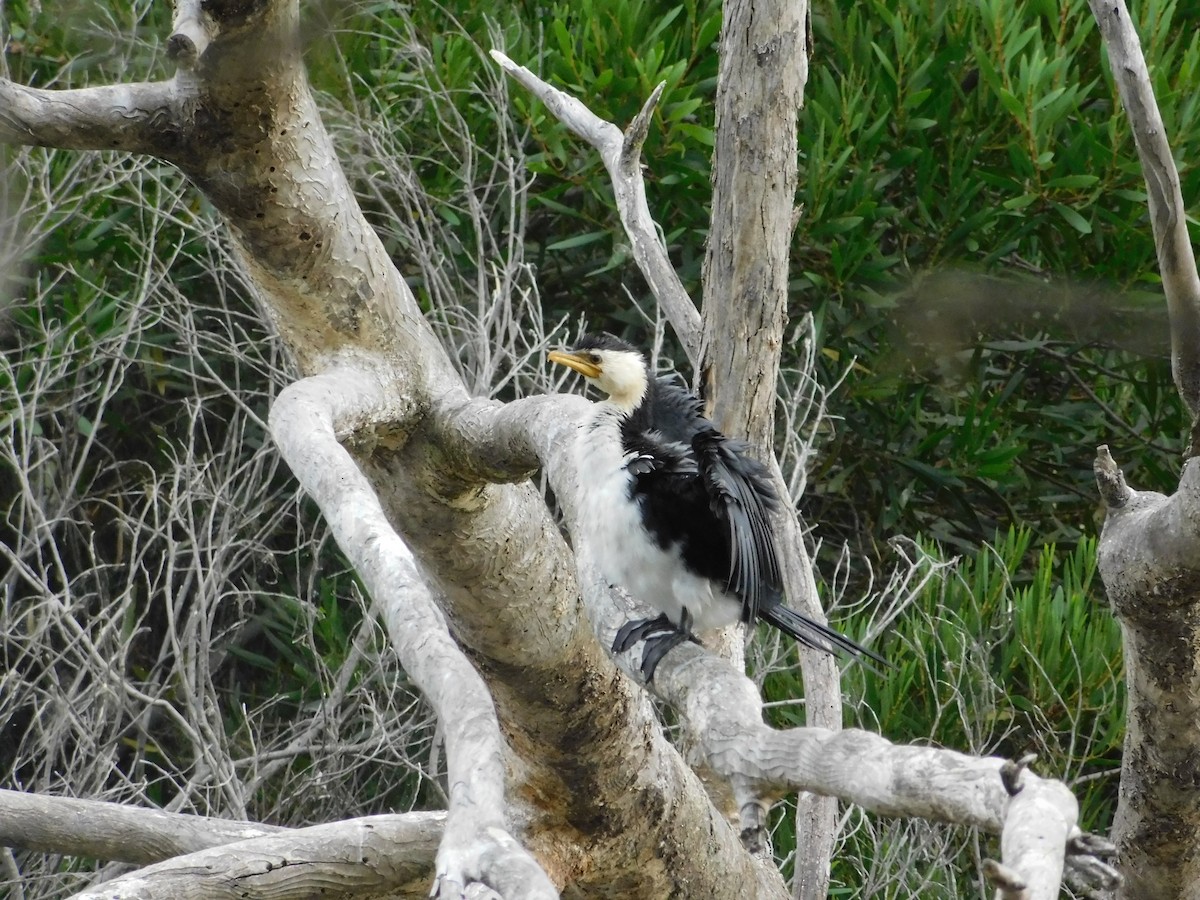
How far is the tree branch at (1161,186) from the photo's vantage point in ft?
5.76

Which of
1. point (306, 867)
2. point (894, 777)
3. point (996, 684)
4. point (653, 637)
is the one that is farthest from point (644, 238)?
point (996, 684)

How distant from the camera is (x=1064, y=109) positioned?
3.29 m

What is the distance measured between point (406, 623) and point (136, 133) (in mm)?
966

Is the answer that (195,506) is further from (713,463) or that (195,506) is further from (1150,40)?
(1150,40)

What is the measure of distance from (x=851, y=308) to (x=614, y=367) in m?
1.94

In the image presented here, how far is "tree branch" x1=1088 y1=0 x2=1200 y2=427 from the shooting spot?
176 centimetres

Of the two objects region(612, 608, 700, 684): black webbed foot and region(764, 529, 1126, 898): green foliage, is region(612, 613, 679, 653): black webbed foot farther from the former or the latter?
region(764, 529, 1126, 898): green foliage

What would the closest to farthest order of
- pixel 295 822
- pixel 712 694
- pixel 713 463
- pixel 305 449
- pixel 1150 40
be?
pixel 712 694 < pixel 305 449 < pixel 713 463 < pixel 1150 40 < pixel 295 822

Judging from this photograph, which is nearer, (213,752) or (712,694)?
(712,694)

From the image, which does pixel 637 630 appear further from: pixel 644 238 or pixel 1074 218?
pixel 1074 218

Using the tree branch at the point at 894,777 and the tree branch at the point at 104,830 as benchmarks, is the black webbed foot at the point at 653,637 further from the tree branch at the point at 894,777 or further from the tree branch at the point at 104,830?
the tree branch at the point at 104,830

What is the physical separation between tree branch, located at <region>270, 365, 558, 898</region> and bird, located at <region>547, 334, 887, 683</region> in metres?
0.38

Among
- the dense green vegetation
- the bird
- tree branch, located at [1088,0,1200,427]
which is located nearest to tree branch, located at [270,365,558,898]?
the bird

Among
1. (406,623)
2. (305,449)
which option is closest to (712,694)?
(406,623)
